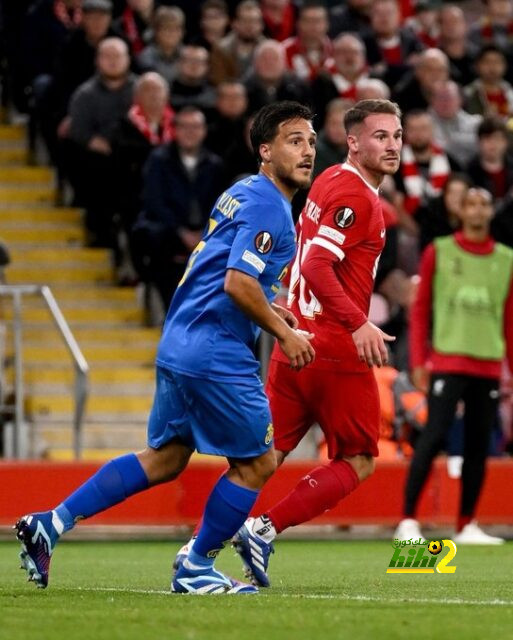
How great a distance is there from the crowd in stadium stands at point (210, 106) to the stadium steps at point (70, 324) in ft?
0.91

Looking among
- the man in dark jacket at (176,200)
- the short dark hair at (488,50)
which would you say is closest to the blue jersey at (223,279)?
the man in dark jacket at (176,200)

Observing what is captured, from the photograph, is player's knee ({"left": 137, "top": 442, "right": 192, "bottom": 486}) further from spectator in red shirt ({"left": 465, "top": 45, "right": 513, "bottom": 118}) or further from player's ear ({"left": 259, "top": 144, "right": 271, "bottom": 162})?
spectator in red shirt ({"left": 465, "top": 45, "right": 513, "bottom": 118})

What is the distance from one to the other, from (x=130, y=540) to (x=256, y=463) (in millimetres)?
5847

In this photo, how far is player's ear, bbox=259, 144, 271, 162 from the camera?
7.84m

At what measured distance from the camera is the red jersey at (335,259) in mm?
8375

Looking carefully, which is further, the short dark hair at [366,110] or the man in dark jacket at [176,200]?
the man in dark jacket at [176,200]

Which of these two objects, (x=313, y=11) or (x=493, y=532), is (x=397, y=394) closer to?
(x=493, y=532)

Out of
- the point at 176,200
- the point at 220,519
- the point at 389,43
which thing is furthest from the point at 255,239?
the point at 389,43

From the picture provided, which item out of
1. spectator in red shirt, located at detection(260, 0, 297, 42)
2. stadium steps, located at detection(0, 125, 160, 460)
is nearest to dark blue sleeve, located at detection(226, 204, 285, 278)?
stadium steps, located at detection(0, 125, 160, 460)

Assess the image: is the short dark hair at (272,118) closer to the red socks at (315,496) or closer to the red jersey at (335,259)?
the red jersey at (335,259)

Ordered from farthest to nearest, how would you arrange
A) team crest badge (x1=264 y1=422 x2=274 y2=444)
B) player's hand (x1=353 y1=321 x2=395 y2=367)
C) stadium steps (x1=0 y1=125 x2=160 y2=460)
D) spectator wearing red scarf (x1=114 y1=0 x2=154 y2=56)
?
spectator wearing red scarf (x1=114 y1=0 x2=154 y2=56), stadium steps (x1=0 y1=125 x2=160 y2=460), player's hand (x1=353 y1=321 x2=395 y2=367), team crest badge (x1=264 y1=422 x2=274 y2=444)

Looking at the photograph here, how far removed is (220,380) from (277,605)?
1004 mm

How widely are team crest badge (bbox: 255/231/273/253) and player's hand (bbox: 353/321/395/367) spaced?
2.73 feet

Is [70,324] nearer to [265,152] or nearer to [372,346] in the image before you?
[372,346]
